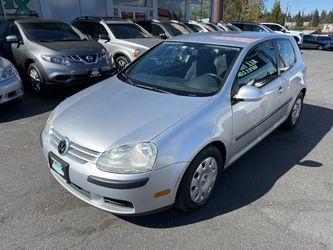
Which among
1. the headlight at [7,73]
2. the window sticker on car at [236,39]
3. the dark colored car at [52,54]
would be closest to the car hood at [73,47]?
the dark colored car at [52,54]

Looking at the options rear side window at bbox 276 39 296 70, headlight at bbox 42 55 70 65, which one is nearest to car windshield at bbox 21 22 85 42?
headlight at bbox 42 55 70 65

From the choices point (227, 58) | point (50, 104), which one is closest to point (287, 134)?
point (227, 58)

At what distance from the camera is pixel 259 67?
142 inches

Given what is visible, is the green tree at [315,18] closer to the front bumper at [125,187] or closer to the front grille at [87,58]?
the front grille at [87,58]

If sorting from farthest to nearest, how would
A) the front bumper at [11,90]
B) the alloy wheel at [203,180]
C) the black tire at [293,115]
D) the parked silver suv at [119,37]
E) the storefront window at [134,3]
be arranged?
1. the storefront window at [134,3]
2. the parked silver suv at [119,37]
3. the front bumper at [11,90]
4. the black tire at [293,115]
5. the alloy wheel at [203,180]

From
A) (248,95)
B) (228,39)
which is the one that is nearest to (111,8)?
(228,39)

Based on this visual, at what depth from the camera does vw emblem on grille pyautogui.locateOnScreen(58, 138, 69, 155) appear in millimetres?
2562

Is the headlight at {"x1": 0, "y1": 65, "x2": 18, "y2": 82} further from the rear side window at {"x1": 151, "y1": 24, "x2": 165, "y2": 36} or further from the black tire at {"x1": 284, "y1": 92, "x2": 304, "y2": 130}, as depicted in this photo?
the rear side window at {"x1": 151, "y1": 24, "x2": 165, "y2": 36}

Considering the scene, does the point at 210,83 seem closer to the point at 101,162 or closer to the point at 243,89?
the point at 243,89

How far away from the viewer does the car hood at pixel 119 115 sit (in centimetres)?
247

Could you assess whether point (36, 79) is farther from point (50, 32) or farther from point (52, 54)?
point (50, 32)

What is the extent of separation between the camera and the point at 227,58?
131 inches

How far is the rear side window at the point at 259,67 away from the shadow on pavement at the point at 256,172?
1.00 m

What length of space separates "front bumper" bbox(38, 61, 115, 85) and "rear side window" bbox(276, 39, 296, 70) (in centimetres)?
375
